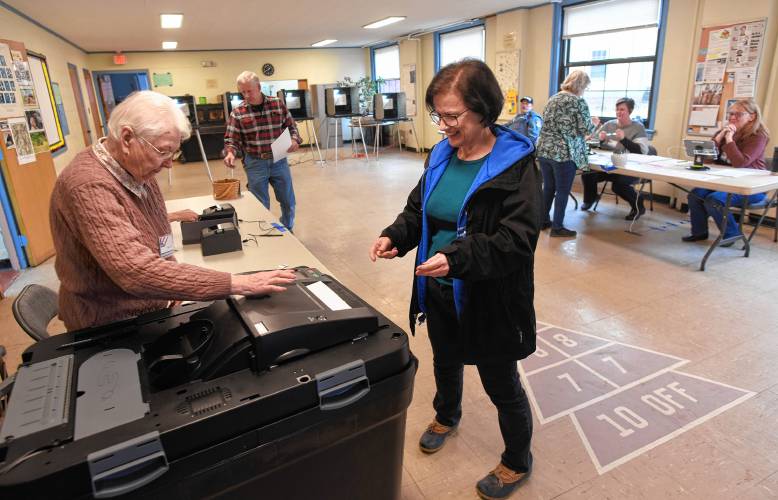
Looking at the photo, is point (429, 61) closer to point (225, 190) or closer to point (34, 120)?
point (34, 120)

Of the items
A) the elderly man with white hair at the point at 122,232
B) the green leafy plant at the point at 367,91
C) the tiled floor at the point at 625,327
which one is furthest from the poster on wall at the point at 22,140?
the green leafy plant at the point at 367,91

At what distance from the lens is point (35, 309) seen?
5.08ft

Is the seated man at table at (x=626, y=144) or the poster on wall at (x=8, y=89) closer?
the poster on wall at (x=8, y=89)

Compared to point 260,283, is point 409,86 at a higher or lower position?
higher

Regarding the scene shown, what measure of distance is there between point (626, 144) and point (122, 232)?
5.09 m

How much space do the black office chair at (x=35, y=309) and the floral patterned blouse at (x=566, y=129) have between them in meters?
3.86

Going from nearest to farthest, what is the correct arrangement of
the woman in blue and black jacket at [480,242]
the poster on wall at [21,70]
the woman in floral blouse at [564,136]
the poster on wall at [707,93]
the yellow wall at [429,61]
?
the woman in blue and black jacket at [480,242]
the woman in floral blouse at [564,136]
the poster on wall at [21,70]
the yellow wall at [429,61]
the poster on wall at [707,93]

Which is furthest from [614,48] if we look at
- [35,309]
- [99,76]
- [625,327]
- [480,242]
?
[99,76]

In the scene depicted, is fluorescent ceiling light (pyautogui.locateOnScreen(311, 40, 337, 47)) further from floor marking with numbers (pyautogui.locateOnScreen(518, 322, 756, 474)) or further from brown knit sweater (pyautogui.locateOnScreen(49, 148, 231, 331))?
brown knit sweater (pyautogui.locateOnScreen(49, 148, 231, 331))

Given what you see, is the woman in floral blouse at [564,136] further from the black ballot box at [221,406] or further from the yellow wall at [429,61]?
the black ballot box at [221,406]

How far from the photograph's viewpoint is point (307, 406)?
0.98 m

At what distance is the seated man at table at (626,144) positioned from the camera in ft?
16.3

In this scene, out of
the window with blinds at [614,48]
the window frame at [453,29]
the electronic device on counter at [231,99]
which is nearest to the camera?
the window with blinds at [614,48]

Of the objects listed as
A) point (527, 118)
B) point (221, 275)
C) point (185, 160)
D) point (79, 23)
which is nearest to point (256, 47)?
point (185, 160)
